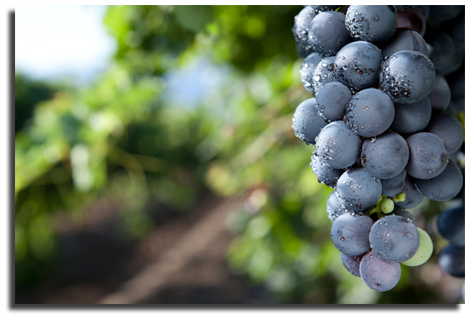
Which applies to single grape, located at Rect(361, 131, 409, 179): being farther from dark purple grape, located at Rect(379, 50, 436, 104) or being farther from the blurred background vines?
the blurred background vines

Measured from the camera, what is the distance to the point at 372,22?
1.23ft

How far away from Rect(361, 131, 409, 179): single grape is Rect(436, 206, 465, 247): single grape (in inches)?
10.4

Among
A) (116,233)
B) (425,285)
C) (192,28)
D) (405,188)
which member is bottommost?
(116,233)

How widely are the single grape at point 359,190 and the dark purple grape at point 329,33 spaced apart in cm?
17

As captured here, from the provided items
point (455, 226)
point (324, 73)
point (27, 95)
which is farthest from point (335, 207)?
point (27, 95)

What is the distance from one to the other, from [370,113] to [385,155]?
50 mm

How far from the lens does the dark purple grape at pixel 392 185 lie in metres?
0.38

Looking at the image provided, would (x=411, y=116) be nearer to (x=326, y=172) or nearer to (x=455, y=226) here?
(x=326, y=172)

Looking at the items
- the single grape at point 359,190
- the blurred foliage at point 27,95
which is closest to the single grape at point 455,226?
the single grape at point 359,190

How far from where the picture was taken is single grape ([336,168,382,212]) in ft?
1.19

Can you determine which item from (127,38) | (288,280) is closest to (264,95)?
(127,38)

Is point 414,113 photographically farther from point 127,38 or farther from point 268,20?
point 127,38

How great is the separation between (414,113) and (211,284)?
171 inches

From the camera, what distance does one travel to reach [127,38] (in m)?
1.17
